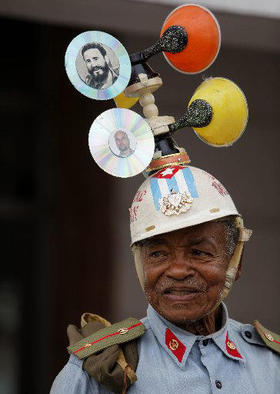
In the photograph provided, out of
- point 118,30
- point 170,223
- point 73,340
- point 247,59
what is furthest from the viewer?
point 247,59

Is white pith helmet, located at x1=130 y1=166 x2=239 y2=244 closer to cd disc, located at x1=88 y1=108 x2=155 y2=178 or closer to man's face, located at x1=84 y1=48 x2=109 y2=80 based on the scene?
cd disc, located at x1=88 y1=108 x2=155 y2=178

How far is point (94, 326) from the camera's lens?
2510 millimetres

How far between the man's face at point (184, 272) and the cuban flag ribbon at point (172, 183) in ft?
0.35

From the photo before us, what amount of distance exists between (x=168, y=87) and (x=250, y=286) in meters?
1.26

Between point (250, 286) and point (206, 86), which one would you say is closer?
point (206, 86)

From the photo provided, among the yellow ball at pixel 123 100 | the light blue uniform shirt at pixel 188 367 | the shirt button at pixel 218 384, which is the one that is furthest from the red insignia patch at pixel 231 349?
the yellow ball at pixel 123 100

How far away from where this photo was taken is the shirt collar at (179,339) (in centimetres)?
235

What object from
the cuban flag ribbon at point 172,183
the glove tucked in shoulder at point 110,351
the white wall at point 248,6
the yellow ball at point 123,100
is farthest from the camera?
the white wall at point 248,6

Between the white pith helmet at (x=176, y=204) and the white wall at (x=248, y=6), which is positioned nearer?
the white pith helmet at (x=176, y=204)

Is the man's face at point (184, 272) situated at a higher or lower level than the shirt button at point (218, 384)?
higher

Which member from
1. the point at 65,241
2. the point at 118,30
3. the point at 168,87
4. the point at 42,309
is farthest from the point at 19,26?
the point at 42,309

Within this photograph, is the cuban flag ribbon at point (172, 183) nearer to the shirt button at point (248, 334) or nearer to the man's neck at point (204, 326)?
the man's neck at point (204, 326)

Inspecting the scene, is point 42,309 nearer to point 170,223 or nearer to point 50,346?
point 50,346

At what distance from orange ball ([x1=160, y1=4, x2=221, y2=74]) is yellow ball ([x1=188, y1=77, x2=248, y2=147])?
0.28 ft
